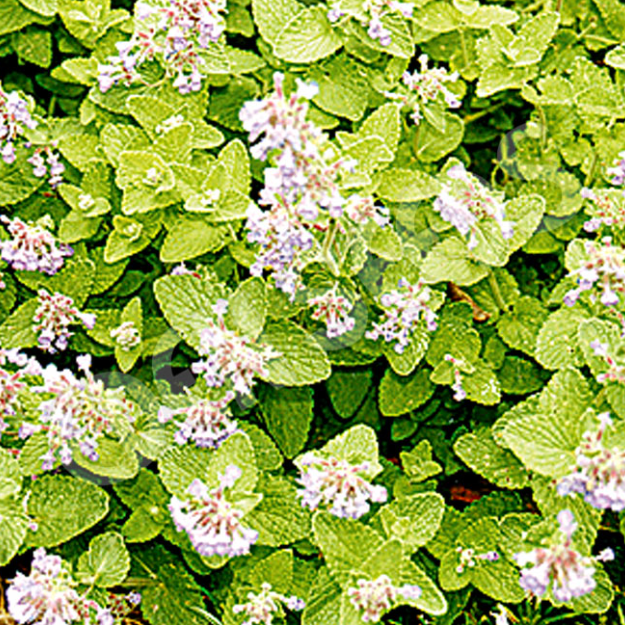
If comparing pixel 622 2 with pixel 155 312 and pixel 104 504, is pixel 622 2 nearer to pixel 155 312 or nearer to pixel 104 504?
pixel 155 312

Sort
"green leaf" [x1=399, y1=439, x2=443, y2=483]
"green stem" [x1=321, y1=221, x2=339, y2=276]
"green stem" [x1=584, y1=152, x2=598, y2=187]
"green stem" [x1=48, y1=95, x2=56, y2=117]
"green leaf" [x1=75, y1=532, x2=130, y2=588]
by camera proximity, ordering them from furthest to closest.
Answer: "green stem" [x1=48, y1=95, x2=56, y2=117], "green stem" [x1=584, y1=152, x2=598, y2=187], "green leaf" [x1=399, y1=439, x2=443, y2=483], "green leaf" [x1=75, y1=532, x2=130, y2=588], "green stem" [x1=321, y1=221, x2=339, y2=276]

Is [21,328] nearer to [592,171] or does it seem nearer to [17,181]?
[17,181]

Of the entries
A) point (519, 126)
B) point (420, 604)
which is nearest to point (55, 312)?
point (420, 604)

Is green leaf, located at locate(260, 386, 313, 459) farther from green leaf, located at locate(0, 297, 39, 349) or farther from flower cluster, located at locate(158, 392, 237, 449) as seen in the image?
green leaf, located at locate(0, 297, 39, 349)

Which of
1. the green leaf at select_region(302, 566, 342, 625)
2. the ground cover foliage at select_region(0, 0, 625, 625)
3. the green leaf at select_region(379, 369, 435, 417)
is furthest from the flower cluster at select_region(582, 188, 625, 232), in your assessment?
the green leaf at select_region(302, 566, 342, 625)

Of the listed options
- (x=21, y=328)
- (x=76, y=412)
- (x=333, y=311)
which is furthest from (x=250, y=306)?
(x=21, y=328)

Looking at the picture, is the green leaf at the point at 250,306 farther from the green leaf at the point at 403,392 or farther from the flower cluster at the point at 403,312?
the green leaf at the point at 403,392

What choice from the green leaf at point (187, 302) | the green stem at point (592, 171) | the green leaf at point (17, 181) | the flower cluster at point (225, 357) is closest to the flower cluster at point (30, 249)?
the green leaf at point (17, 181)
